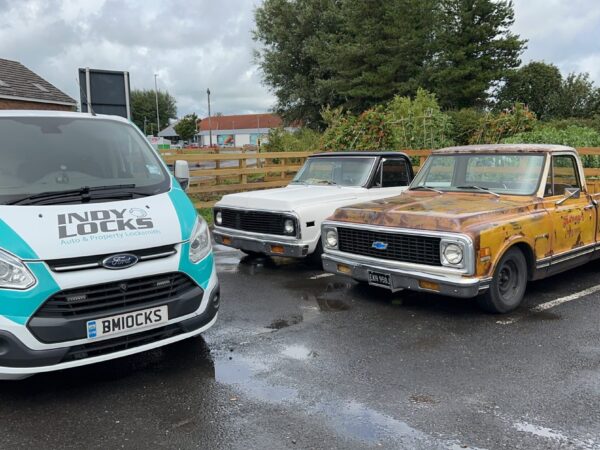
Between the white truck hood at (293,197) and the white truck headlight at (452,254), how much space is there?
2.46m

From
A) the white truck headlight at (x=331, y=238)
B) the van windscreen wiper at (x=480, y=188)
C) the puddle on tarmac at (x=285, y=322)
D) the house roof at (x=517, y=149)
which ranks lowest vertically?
the puddle on tarmac at (x=285, y=322)

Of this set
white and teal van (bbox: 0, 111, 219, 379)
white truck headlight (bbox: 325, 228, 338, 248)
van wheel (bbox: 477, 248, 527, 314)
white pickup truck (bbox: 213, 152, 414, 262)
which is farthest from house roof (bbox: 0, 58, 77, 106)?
van wheel (bbox: 477, 248, 527, 314)

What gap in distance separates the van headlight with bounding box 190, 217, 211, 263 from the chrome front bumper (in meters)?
2.59

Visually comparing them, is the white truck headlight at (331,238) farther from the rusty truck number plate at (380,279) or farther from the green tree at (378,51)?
the green tree at (378,51)

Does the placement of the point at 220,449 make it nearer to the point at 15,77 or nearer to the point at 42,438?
the point at 42,438

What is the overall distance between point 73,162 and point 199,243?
134 centimetres

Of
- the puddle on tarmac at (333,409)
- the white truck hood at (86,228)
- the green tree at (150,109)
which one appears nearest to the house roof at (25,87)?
the white truck hood at (86,228)

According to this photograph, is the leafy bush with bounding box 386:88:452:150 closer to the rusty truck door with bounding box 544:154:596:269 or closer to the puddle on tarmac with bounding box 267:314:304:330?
the rusty truck door with bounding box 544:154:596:269

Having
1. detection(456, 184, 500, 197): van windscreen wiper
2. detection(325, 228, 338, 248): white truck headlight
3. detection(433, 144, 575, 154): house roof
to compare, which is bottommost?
detection(325, 228, 338, 248): white truck headlight

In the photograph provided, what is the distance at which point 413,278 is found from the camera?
512 cm

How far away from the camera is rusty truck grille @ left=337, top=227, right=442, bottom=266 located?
5.08 m

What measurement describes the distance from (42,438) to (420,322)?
11.1ft

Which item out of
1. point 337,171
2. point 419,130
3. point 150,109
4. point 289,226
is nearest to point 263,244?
point 289,226

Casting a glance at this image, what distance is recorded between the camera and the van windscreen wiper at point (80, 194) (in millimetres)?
3863
